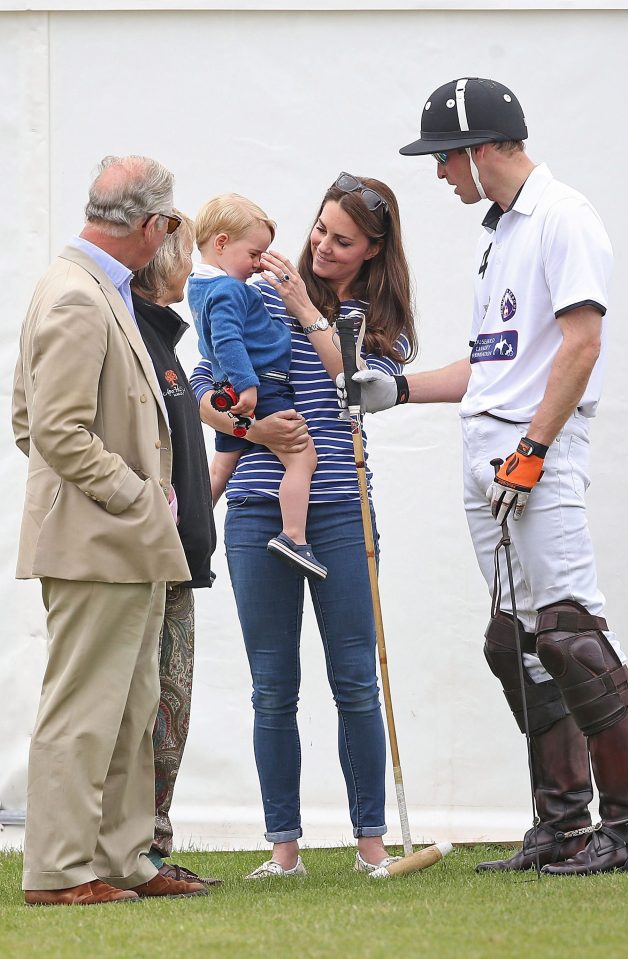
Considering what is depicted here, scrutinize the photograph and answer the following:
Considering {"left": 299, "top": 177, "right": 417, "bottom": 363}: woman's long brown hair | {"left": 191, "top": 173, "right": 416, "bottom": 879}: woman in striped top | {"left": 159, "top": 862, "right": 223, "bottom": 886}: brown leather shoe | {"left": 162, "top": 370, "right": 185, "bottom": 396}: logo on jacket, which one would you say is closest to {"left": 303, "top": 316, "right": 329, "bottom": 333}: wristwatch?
{"left": 191, "top": 173, "right": 416, "bottom": 879}: woman in striped top

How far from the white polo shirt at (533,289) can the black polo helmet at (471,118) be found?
0.13 metres

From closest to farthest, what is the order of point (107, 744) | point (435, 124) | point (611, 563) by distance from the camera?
point (107, 744) < point (435, 124) < point (611, 563)

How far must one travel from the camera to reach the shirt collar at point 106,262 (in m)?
2.84

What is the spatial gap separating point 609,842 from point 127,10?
277 cm

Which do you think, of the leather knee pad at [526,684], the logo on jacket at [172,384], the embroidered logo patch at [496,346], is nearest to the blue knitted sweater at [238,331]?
the logo on jacket at [172,384]

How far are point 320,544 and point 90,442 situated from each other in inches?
30.9

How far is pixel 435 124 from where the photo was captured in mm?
3119

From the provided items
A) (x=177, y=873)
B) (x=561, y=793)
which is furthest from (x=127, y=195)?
(x=561, y=793)

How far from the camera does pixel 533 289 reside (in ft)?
9.77

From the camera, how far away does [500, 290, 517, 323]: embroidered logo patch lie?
302cm

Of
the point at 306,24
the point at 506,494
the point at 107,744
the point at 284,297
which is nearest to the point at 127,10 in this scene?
the point at 306,24

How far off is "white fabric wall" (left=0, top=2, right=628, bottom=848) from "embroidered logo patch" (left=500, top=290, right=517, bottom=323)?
40.1 inches

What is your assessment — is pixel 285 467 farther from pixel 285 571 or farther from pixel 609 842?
pixel 609 842

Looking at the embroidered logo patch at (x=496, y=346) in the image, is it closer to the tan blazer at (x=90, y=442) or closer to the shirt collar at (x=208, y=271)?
the shirt collar at (x=208, y=271)
